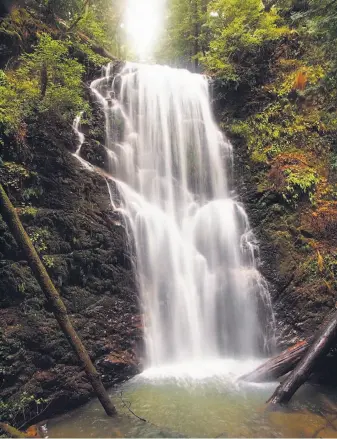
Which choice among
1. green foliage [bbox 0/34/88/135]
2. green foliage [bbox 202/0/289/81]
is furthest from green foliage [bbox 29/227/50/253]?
green foliage [bbox 202/0/289/81]

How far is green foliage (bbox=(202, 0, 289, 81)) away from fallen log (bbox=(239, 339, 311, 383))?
29.5 feet

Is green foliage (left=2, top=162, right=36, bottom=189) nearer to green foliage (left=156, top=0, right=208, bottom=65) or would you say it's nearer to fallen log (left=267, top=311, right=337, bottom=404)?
fallen log (left=267, top=311, right=337, bottom=404)

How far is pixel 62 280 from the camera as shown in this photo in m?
5.68

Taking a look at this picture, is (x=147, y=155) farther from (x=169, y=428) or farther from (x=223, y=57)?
(x=169, y=428)

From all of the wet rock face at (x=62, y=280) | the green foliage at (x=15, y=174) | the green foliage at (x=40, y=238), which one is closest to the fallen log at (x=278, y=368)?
the wet rock face at (x=62, y=280)

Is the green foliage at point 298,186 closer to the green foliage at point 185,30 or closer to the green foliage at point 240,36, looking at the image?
the green foliage at point 240,36

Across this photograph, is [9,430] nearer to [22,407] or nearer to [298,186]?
[22,407]

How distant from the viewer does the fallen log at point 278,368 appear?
223 inches

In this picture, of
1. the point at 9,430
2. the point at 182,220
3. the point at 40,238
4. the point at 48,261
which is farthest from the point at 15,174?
the point at 182,220

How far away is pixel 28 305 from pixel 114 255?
6.33ft

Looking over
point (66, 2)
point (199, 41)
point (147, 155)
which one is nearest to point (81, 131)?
point (147, 155)

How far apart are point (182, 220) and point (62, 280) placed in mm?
3755

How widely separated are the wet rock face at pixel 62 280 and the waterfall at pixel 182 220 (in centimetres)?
57

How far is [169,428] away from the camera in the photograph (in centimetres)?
428
